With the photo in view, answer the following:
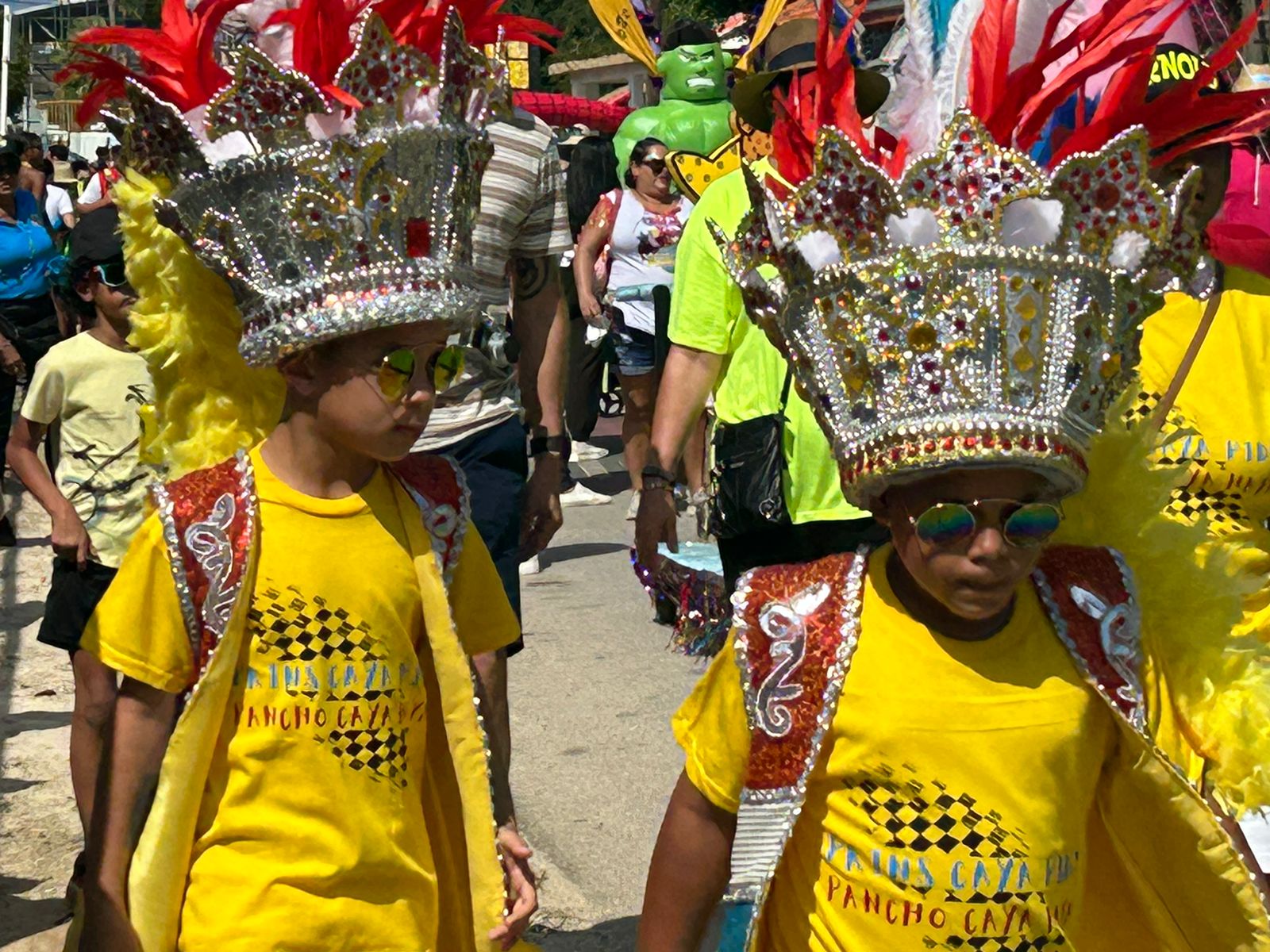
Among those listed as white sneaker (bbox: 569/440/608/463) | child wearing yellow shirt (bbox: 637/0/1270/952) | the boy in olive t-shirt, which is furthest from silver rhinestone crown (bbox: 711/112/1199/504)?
white sneaker (bbox: 569/440/608/463)

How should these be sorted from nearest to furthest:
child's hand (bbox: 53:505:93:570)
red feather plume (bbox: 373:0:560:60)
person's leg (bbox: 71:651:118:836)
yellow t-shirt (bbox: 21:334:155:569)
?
1. red feather plume (bbox: 373:0:560:60)
2. person's leg (bbox: 71:651:118:836)
3. child's hand (bbox: 53:505:93:570)
4. yellow t-shirt (bbox: 21:334:155:569)

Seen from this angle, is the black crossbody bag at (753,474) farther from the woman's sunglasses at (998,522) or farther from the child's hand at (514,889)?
the woman's sunglasses at (998,522)

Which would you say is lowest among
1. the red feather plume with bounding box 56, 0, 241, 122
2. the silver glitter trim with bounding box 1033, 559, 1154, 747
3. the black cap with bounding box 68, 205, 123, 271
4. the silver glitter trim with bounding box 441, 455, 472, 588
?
the black cap with bounding box 68, 205, 123, 271

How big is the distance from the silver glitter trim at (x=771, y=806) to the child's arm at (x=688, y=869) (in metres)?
0.04

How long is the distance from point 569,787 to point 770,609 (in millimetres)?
3601

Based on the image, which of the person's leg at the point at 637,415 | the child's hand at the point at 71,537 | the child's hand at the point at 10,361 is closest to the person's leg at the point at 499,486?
the child's hand at the point at 71,537

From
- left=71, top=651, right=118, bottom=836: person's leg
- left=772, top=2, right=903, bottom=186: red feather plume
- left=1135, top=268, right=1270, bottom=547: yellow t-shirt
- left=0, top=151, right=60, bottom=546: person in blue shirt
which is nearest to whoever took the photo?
left=772, top=2, right=903, bottom=186: red feather plume

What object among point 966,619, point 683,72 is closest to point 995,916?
point 966,619

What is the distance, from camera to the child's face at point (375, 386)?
3232 mm

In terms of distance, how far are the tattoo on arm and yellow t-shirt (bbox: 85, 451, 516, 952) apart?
1860 mm

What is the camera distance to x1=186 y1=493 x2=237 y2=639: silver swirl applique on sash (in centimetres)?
312

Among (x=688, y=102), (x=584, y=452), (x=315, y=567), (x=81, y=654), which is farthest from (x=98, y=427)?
(x=584, y=452)

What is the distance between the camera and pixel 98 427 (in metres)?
5.79

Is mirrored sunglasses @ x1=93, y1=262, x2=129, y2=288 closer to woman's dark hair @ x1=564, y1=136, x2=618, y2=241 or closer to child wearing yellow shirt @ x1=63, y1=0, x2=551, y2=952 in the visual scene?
child wearing yellow shirt @ x1=63, y1=0, x2=551, y2=952
